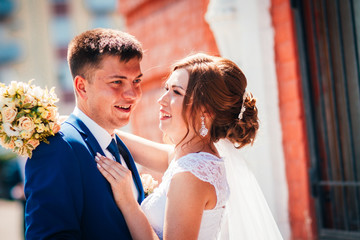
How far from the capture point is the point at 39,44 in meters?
30.4

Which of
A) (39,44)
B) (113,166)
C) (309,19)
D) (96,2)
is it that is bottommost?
(113,166)

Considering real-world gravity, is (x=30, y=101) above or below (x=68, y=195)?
above

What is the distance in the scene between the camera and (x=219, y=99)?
2.42 meters

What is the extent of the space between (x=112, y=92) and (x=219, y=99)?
2.01 ft

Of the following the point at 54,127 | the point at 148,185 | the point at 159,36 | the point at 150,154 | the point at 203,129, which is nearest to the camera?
the point at 54,127

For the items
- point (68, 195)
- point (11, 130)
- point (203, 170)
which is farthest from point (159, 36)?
point (68, 195)

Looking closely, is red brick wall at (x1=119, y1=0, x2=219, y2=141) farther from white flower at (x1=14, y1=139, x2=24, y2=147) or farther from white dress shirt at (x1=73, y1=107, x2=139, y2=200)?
white flower at (x1=14, y1=139, x2=24, y2=147)

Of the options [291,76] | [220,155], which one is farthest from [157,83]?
[220,155]

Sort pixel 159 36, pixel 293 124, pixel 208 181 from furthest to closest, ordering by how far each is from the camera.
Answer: pixel 159 36
pixel 293 124
pixel 208 181

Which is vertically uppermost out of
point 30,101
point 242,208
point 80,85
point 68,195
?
point 80,85

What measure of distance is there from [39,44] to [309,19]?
2926 cm

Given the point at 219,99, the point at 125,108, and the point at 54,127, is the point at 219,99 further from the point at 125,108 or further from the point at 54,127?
the point at 54,127

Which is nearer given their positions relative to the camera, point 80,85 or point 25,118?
point 25,118

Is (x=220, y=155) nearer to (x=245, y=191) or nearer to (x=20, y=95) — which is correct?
(x=245, y=191)
